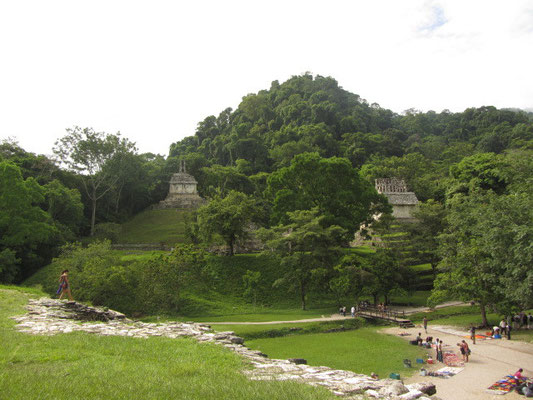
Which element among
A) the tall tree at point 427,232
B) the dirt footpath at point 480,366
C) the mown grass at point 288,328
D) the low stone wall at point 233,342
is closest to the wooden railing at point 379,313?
the mown grass at point 288,328

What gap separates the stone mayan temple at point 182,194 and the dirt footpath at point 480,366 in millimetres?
43183

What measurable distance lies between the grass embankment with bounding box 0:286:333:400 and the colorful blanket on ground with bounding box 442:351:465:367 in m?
13.4

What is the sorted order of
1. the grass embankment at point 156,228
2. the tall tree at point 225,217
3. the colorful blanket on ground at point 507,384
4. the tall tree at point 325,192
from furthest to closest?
the grass embankment at point 156,228, the tall tree at point 325,192, the tall tree at point 225,217, the colorful blanket on ground at point 507,384

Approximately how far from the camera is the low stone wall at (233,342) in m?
8.14

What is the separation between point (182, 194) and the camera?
64500 mm

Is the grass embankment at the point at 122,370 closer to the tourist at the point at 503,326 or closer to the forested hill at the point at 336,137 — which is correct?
the tourist at the point at 503,326

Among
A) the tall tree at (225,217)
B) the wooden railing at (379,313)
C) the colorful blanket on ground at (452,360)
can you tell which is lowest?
the colorful blanket on ground at (452,360)

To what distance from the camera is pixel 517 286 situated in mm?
20672

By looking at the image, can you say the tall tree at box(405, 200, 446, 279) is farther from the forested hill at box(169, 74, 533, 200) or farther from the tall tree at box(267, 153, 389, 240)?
the forested hill at box(169, 74, 533, 200)

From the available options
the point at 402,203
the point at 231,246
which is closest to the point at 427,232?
the point at 402,203

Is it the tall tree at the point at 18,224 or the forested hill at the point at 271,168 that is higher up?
the forested hill at the point at 271,168

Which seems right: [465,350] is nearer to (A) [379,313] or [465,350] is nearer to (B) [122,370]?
(A) [379,313]

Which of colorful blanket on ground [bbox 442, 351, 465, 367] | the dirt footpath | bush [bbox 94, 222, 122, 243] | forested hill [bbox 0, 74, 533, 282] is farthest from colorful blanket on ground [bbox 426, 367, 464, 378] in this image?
bush [bbox 94, 222, 122, 243]

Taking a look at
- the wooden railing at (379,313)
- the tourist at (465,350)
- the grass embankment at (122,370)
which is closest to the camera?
the grass embankment at (122,370)
